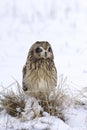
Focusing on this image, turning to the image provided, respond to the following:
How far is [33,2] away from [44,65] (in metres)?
9.79

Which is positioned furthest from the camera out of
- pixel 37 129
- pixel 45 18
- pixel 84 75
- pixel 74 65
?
pixel 45 18

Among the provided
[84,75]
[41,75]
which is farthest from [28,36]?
[41,75]

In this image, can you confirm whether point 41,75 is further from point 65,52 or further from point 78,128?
point 65,52

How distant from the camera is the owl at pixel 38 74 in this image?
5977 mm

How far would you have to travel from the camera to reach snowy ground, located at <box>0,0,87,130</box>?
332 inches

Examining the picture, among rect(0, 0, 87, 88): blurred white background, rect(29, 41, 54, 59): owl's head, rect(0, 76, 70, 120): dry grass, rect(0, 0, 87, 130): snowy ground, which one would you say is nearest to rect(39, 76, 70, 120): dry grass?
rect(0, 76, 70, 120): dry grass

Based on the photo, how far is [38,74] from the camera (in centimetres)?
604

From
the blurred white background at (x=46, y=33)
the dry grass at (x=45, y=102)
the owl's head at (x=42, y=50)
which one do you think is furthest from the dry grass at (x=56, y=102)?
the blurred white background at (x=46, y=33)

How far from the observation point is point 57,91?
600cm

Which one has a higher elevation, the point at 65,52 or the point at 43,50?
the point at 43,50

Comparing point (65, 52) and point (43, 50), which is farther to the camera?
point (65, 52)

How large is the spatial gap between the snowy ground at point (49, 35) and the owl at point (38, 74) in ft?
1.18

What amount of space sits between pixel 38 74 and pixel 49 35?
6.57 m

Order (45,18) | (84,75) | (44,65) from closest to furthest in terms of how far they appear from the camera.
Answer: (44,65), (84,75), (45,18)
